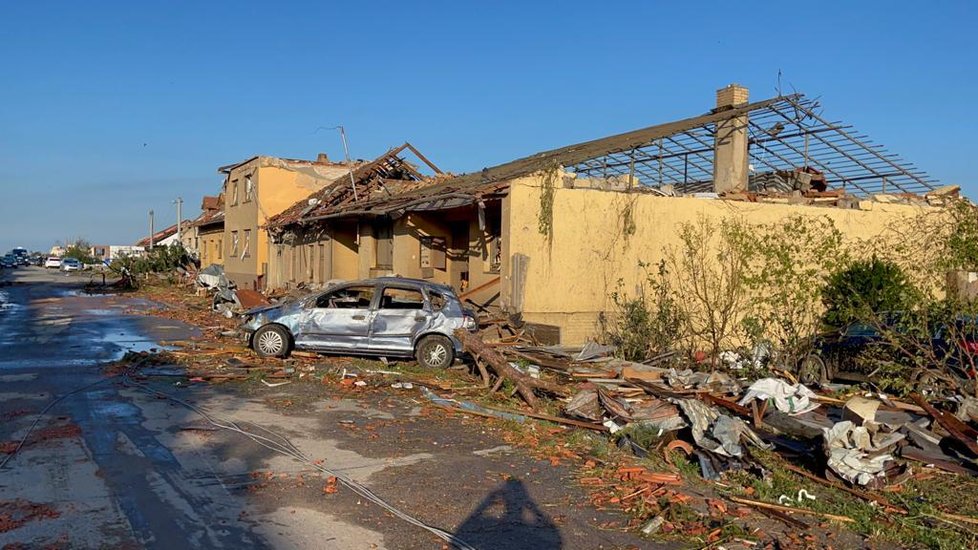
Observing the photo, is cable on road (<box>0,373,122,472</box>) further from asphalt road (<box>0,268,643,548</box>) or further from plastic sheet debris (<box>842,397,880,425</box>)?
plastic sheet debris (<box>842,397,880,425</box>)

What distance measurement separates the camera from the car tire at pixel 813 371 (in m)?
14.4

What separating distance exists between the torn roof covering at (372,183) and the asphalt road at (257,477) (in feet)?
50.2

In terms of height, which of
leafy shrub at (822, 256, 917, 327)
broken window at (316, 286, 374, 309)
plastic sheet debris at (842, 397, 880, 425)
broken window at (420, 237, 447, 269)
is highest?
broken window at (420, 237, 447, 269)

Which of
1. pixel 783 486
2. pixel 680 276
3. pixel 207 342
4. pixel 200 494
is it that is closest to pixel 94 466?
pixel 200 494

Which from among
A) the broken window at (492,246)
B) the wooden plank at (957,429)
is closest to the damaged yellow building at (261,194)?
the broken window at (492,246)

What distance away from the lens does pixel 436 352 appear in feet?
45.7

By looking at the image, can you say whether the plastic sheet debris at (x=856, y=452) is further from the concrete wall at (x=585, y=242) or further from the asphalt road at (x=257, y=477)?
the concrete wall at (x=585, y=242)

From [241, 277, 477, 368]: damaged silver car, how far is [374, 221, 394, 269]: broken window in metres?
8.88

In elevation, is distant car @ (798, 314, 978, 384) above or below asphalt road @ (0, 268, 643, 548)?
above

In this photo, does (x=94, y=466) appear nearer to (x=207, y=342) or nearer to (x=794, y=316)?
(x=207, y=342)

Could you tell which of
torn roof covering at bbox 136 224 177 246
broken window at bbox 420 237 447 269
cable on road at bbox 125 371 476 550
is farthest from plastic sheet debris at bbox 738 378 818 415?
torn roof covering at bbox 136 224 177 246

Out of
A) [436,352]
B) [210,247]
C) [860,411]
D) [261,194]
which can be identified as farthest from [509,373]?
[210,247]

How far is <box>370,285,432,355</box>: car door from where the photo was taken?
1400cm

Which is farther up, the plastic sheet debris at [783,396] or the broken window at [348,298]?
the broken window at [348,298]
